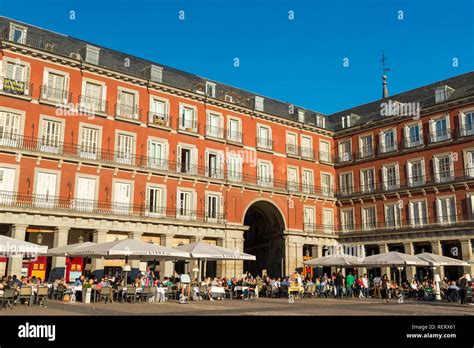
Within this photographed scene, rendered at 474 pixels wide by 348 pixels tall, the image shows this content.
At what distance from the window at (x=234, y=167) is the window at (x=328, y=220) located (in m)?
10.5

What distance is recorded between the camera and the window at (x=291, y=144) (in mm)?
42125

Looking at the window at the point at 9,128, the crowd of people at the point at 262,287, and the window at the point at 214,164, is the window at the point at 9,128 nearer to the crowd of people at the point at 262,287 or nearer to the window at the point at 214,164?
the crowd of people at the point at 262,287

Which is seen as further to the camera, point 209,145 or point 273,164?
point 273,164

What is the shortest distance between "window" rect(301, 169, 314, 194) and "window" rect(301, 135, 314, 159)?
1438 millimetres

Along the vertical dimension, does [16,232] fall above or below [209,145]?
below

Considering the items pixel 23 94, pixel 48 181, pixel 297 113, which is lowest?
pixel 48 181

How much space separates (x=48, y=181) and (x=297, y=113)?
82.4ft

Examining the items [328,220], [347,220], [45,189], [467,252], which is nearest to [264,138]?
[328,220]

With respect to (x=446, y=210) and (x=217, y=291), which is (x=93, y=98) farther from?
(x=446, y=210)

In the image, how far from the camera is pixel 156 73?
1401 inches

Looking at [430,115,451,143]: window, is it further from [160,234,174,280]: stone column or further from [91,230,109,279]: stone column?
[91,230,109,279]: stone column

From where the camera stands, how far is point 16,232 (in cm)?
2653

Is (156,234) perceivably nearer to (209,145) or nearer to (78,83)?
(209,145)
